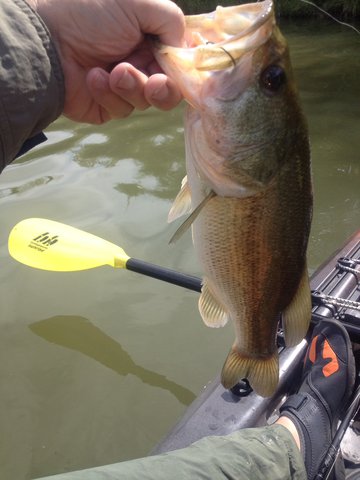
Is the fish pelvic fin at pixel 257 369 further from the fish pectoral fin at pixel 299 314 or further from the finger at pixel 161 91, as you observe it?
the finger at pixel 161 91

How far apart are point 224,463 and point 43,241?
8.61ft

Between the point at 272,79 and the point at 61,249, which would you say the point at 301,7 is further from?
the point at 272,79

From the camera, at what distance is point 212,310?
1.72 meters

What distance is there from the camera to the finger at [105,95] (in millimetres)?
1670

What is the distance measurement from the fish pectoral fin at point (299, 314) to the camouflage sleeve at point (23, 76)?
0.95m

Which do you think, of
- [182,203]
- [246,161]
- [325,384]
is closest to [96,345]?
[325,384]

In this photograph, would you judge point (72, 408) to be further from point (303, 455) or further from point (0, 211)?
point (0, 211)

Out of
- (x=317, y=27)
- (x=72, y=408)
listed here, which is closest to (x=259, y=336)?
(x=72, y=408)

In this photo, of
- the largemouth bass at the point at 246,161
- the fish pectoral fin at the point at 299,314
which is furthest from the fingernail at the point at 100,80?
the fish pectoral fin at the point at 299,314

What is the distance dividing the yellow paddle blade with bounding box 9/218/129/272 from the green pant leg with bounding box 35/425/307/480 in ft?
6.18

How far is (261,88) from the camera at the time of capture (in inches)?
53.9

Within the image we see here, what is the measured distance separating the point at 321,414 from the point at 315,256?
2216 mm

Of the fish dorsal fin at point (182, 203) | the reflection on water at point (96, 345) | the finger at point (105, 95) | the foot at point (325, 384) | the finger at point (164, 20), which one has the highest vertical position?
the finger at point (164, 20)

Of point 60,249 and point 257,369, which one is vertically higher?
point 257,369
